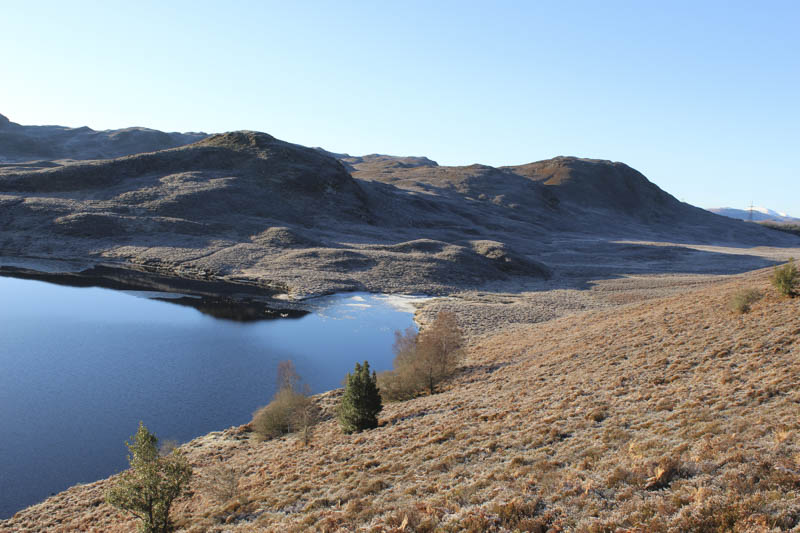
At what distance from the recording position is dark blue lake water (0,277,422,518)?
2256 cm

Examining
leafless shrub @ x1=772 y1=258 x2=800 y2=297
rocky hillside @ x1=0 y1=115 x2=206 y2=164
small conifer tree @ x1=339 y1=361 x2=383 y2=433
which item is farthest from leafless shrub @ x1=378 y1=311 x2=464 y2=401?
rocky hillside @ x1=0 y1=115 x2=206 y2=164

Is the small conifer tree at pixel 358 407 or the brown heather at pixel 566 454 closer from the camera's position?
the brown heather at pixel 566 454

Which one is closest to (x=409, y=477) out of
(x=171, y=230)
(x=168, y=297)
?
(x=168, y=297)

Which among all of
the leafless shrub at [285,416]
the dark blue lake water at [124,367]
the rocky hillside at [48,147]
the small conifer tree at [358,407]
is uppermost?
the rocky hillside at [48,147]

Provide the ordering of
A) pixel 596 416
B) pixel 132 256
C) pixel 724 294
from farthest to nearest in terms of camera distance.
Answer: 1. pixel 132 256
2. pixel 724 294
3. pixel 596 416

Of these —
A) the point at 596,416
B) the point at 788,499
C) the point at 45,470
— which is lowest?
the point at 45,470

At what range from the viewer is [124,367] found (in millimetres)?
32781

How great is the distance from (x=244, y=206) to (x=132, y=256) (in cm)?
2902

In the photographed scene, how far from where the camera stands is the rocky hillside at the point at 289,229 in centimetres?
7294

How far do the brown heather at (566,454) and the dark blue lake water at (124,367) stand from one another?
321 cm

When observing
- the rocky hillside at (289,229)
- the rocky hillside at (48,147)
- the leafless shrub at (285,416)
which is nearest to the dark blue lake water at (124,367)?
the leafless shrub at (285,416)

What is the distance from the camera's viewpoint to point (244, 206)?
334 feet

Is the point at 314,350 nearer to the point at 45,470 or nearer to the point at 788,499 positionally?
the point at 45,470

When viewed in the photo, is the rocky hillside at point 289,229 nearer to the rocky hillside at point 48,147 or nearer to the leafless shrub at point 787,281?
the leafless shrub at point 787,281
